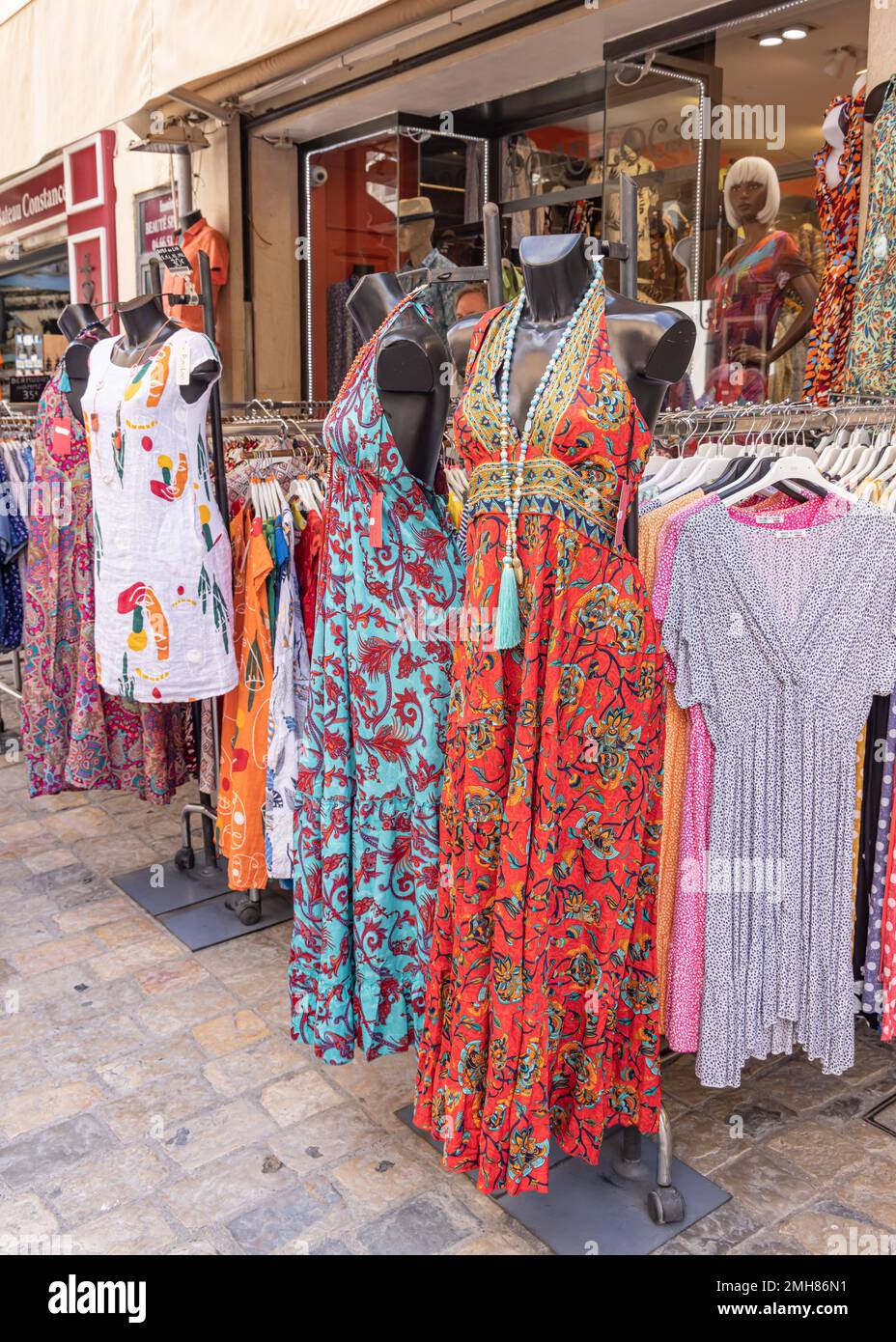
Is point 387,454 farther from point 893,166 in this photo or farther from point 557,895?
point 893,166

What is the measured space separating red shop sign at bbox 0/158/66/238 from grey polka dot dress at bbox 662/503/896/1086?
6990mm

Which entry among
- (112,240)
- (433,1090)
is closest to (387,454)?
(433,1090)

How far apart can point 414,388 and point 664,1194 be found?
61.5 inches

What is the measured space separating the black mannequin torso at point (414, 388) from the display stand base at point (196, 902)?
1740 millimetres

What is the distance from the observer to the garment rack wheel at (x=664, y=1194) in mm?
2037

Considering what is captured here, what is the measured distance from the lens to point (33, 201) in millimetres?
8016

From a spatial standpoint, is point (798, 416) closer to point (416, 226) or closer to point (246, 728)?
point (246, 728)

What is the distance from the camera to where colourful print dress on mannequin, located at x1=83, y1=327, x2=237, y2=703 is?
262 centimetres

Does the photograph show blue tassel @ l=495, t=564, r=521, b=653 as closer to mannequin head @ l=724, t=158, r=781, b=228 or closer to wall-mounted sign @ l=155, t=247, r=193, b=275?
wall-mounted sign @ l=155, t=247, r=193, b=275

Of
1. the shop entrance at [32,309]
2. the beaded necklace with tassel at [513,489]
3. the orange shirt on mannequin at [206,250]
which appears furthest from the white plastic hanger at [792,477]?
the shop entrance at [32,309]

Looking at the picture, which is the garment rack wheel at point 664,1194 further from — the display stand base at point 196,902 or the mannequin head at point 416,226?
the mannequin head at point 416,226

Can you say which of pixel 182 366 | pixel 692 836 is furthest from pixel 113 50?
pixel 692 836

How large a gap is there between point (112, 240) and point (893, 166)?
570 cm

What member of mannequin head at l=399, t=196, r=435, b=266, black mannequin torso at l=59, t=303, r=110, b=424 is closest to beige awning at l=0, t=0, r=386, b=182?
black mannequin torso at l=59, t=303, r=110, b=424
